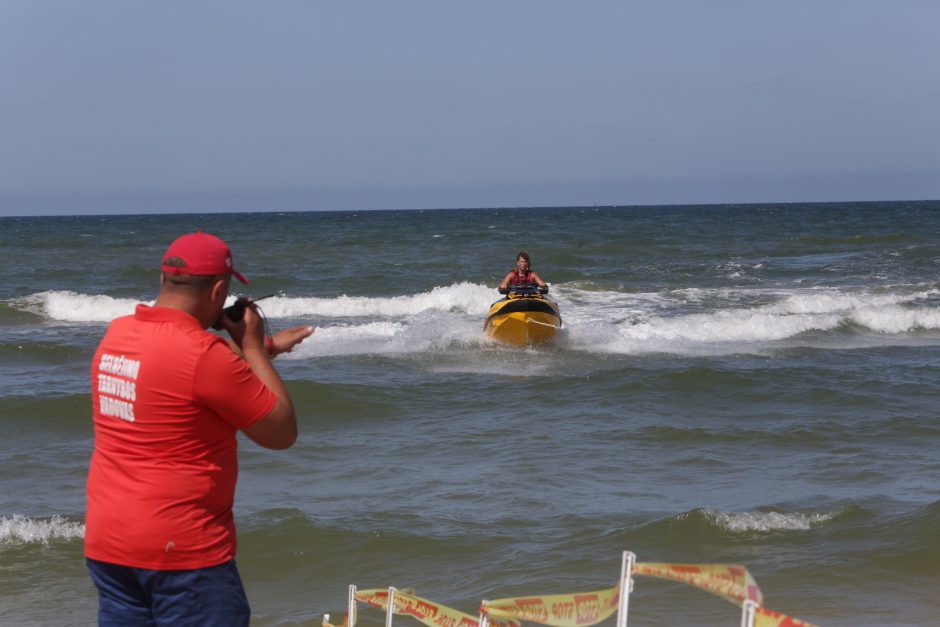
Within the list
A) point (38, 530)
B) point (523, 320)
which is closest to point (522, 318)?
point (523, 320)

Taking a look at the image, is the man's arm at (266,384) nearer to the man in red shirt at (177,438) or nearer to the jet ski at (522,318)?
the man in red shirt at (177,438)

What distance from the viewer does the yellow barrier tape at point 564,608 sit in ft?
11.6

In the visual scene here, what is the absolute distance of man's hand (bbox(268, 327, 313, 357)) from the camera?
3.19m

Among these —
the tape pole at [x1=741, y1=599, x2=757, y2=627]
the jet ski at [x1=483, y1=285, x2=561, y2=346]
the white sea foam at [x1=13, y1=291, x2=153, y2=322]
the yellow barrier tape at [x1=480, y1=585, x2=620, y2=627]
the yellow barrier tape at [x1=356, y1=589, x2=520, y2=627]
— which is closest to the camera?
the tape pole at [x1=741, y1=599, x2=757, y2=627]

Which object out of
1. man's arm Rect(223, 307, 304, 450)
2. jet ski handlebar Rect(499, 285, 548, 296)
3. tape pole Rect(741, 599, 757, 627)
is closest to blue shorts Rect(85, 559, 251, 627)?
man's arm Rect(223, 307, 304, 450)

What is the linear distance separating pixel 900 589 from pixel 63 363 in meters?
13.9

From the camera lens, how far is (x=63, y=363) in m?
17.2

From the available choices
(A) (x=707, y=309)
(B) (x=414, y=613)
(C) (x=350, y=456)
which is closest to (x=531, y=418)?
(C) (x=350, y=456)

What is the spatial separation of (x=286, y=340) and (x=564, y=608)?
1.35 metres

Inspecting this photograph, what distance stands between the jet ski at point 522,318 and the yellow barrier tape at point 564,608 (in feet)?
45.3

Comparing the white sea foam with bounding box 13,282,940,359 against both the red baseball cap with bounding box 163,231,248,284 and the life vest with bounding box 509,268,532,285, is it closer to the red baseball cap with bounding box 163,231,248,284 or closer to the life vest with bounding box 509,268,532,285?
the life vest with bounding box 509,268,532,285

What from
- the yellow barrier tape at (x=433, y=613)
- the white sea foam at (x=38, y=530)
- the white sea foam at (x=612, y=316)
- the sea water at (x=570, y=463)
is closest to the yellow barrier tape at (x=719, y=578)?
the yellow barrier tape at (x=433, y=613)

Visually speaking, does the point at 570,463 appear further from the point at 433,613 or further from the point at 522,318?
the point at 522,318

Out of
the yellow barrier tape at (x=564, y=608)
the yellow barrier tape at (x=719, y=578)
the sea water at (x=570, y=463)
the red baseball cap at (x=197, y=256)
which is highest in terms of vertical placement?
the red baseball cap at (x=197, y=256)
